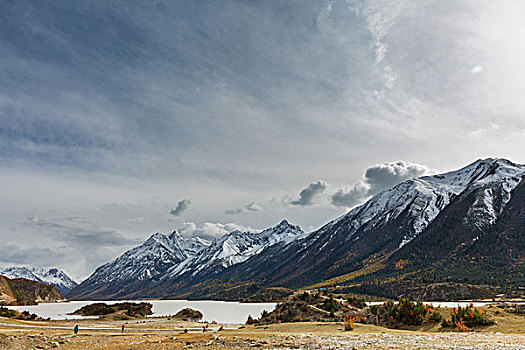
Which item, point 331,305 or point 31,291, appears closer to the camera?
point 331,305

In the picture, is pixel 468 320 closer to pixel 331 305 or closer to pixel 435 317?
pixel 435 317

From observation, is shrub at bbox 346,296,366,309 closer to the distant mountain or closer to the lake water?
the lake water

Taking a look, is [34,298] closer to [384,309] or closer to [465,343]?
[384,309]

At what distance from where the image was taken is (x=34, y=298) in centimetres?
14200

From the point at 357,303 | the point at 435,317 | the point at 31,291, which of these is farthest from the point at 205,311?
the point at 31,291

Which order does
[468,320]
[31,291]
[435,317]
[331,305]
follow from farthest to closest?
[31,291] → [331,305] → [435,317] → [468,320]

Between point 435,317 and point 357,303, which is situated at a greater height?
point 357,303

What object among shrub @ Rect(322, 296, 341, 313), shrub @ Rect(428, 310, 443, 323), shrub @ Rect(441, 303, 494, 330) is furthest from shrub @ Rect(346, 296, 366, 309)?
shrub @ Rect(441, 303, 494, 330)

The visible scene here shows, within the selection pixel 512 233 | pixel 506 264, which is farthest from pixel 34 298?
pixel 512 233

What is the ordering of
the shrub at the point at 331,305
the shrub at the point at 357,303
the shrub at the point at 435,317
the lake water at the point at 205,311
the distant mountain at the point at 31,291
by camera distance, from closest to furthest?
the shrub at the point at 435,317
the shrub at the point at 331,305
the shrub at the point at 357,303
the lake water at the point at 205,311
the distant mountain at the point at 31,291

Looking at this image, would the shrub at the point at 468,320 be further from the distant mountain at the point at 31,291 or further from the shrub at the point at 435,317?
the distant mountain at the point at 31,291

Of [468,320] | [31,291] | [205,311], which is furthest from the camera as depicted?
[31,291]

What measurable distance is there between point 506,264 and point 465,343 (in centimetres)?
15619

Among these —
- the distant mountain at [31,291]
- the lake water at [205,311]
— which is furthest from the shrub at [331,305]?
the distant mountain at [31,291]
